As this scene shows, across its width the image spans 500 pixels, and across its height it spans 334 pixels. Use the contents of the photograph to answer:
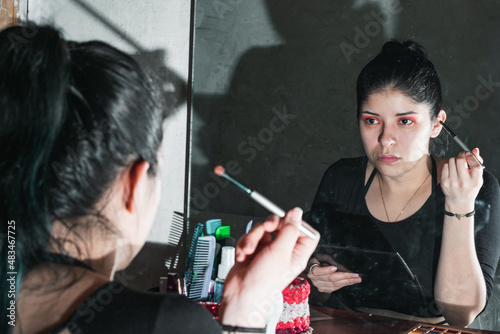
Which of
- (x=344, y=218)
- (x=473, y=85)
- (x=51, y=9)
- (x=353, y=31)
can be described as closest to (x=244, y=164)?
(x=344, y=218)

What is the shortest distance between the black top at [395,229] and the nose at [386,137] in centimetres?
6

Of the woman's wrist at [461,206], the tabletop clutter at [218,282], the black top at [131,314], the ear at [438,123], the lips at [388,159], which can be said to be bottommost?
the tabletop clutter at [218,282]

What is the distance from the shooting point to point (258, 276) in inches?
23.6

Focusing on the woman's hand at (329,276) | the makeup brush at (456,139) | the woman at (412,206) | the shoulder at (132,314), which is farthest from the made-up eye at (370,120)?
the shoulder at (132,314)

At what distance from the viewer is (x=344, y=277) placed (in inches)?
37.5

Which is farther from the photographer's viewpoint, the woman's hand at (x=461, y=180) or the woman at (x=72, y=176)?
the woman's hand at (x=461, y=180)

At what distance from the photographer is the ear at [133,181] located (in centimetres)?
50

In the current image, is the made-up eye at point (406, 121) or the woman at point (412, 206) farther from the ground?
the made-up eye at point (406, 121)

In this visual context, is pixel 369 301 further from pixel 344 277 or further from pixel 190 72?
pixel 190 72

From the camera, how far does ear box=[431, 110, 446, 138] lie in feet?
2.84

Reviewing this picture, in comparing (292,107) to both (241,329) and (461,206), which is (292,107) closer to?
(461,206)

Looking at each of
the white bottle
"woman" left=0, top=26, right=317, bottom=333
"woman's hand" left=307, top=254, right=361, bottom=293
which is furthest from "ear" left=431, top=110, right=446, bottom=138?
"woman" left=0, top=26, right=317, bottom=333

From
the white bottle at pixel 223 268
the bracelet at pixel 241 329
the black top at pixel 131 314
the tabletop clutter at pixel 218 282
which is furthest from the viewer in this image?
the white bottle at pixel 223 268

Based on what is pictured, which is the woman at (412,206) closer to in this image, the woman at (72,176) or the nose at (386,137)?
the nose at (386,137)
